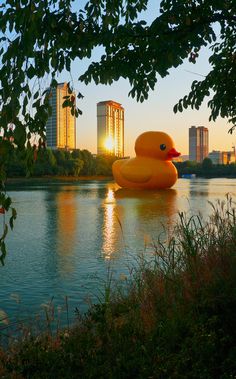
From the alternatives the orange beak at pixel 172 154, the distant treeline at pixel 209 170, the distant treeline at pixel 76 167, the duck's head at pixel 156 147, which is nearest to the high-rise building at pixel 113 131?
the distant treeline at pixel 209 170

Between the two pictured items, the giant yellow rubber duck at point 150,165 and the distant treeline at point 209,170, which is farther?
the distant treeline at point 209,170

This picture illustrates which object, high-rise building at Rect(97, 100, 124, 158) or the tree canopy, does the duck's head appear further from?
high-rise building at Rect(97, 100, 124, 158)

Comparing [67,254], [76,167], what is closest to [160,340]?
[67,254]

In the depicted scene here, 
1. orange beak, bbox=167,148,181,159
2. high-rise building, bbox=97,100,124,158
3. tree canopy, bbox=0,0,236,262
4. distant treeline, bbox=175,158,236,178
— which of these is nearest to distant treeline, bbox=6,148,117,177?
orange beak, bbox=167,148,181,159

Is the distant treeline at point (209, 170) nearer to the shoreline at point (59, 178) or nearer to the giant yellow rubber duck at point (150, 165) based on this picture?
the shoreline at point (59, 178)

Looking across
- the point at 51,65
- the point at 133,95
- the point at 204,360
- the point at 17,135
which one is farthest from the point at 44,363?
the point at 133,95

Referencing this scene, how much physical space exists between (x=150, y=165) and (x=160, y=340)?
35.9m

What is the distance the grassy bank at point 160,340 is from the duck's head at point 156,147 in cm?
3606

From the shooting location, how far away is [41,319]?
230 inches

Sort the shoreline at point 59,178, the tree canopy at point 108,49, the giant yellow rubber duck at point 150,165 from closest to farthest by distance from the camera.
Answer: the tree canopy at point 108,49 < the giant yellow rubber duck at point 150,165 < the shoreline at point 59,178

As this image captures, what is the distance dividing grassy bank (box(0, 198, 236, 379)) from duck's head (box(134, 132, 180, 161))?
3606cm

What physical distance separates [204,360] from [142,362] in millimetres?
446

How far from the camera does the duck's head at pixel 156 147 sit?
4022 centimetres

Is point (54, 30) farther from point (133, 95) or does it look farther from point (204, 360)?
point (204, 360)
